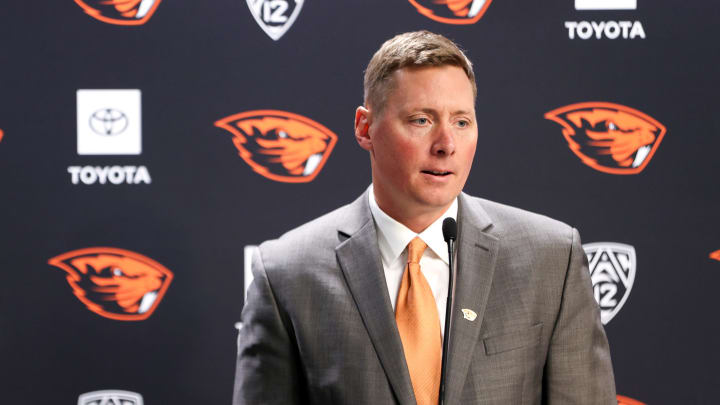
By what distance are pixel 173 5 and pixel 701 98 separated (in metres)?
1.87

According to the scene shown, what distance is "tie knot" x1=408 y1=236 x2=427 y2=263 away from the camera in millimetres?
1620

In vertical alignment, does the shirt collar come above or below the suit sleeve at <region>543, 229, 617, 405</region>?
above

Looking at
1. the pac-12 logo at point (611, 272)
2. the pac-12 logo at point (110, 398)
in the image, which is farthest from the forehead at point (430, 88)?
the pac-12 logo at point (110, 398)

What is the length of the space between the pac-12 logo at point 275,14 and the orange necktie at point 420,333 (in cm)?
129

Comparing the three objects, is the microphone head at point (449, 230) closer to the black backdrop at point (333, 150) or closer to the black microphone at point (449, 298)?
the black microphone at point (449, 298)

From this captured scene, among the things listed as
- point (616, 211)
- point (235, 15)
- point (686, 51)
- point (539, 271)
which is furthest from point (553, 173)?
point (235, 15)

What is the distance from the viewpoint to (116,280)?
262 cm

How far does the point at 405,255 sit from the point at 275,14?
50.0 inches

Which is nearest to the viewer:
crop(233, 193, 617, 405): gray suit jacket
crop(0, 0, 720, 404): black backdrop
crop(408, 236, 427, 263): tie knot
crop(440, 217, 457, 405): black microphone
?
crop(440, 217, 457, 405): black microphone

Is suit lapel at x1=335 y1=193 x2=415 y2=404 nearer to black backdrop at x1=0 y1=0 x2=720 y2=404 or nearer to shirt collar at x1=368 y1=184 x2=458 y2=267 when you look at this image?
shirt collar at x1=368 y1=184 x2=458 y2=267

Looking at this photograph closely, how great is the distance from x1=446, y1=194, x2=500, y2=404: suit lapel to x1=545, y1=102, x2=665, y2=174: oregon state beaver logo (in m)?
1.00

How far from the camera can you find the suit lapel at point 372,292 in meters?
1.50

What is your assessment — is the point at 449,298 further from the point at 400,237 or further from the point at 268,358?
the point at 268,358

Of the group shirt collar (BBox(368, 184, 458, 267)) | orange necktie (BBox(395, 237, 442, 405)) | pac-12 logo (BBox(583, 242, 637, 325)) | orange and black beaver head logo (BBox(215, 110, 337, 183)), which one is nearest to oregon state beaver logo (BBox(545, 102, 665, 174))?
pac-12 logo (BBox(583, 242, 637, 325))
